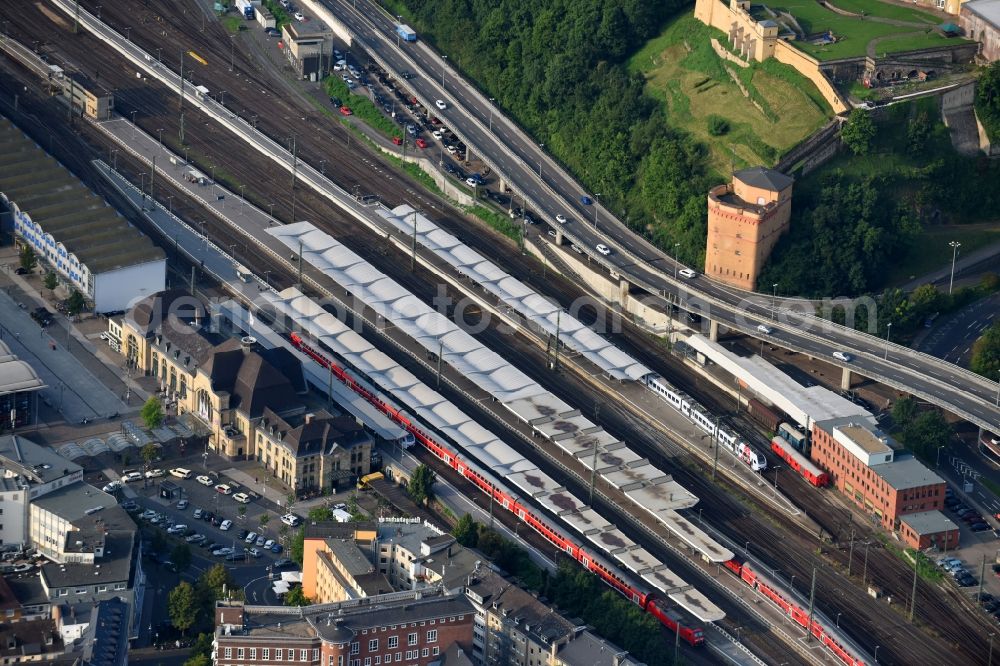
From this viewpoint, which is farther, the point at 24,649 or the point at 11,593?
the point at 11,593

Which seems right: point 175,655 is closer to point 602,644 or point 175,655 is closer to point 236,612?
point 236,612

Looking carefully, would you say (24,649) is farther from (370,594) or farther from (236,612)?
(370,594)

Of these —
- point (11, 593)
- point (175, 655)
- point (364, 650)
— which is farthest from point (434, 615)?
point (11, 593)

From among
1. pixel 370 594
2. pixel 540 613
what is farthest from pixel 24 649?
pixel 540 613

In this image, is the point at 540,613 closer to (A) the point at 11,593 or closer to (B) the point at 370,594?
(B) the point at 370,594

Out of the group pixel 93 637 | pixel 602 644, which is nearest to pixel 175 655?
pixel 93 637
